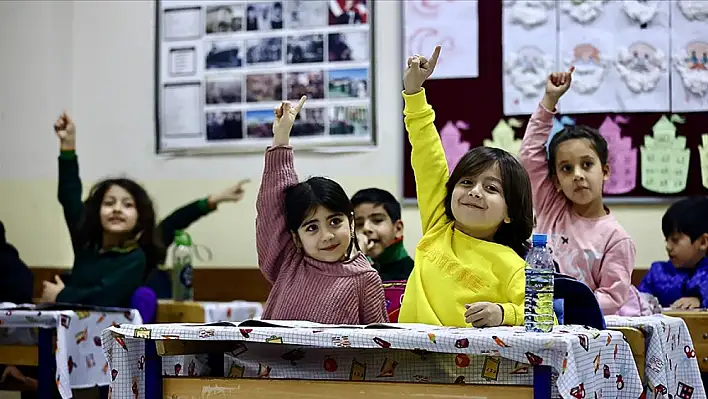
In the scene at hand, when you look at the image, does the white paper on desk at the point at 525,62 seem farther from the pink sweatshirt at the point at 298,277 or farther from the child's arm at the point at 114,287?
the pink sweatshirt at the point at 298,277

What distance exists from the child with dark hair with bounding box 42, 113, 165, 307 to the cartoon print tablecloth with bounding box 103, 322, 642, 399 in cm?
171

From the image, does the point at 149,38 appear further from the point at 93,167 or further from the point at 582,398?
the point at 582,398

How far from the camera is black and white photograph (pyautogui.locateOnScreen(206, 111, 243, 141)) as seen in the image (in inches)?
184

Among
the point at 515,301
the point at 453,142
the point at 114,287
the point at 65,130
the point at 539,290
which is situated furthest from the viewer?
the point at 453,142

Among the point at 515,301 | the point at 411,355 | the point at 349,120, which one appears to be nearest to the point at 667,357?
the point at 515,301

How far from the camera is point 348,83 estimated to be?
4.52m

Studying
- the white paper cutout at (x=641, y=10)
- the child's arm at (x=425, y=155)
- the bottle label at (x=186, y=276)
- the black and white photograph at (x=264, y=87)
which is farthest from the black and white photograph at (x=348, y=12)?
the child's arm at (x=425, y=155)

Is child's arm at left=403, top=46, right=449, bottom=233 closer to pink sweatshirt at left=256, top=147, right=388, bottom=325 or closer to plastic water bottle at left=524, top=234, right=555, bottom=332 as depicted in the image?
pink sweatshirt at left=256, top=147, right=388, bottom=325

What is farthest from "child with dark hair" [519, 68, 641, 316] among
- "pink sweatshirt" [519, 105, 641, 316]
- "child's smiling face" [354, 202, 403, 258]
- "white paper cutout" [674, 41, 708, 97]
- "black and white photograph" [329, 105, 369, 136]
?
"black and white photograph" [329, 105, 369, 136]

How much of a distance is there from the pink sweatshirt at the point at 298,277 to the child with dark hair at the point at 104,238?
142 cm

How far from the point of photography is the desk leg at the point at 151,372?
1959 mm

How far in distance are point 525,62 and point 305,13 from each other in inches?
41.1

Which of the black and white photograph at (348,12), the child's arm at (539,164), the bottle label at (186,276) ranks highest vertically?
the black and white photograph at (348,12)

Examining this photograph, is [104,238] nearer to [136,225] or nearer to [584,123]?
[136,225]
